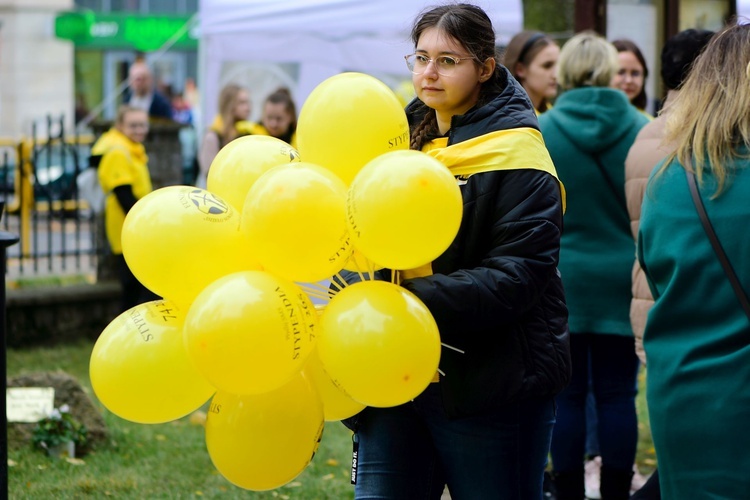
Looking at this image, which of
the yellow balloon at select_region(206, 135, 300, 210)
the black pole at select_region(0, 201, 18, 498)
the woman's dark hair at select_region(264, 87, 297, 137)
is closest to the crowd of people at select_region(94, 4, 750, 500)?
the yellow balloon at select_region(206, 135, 300, 210)

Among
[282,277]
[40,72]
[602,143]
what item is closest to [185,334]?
[282,277]

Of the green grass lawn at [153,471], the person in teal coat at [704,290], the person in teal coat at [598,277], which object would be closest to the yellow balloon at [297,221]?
the person in teal coat at [704,290]

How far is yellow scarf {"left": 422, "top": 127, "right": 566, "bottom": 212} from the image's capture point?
9.44 ft

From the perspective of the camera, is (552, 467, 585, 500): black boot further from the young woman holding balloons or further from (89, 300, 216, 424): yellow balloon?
(89, 300, 216, 424): yellow balloon

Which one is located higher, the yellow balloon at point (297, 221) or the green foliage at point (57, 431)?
the yellow balloon at point (297, 221)

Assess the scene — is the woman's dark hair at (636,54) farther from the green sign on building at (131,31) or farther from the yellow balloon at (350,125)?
the green sign on building at (131,31)

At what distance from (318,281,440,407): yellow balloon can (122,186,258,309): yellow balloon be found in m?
0.31

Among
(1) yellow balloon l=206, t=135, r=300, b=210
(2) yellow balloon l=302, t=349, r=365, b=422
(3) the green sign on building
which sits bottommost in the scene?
(2) yellow balloon l=302, t=349, r=365, b=422

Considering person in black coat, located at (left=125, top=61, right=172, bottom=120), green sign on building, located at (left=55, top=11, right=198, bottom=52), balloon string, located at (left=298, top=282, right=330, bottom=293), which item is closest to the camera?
balloon string, located at (left=298, top=282, right=330, bottom=293)

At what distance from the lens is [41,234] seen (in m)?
13.2

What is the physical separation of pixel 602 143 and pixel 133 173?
439 cm

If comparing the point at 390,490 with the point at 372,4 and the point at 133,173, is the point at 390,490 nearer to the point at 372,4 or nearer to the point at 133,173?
the point at 133,173

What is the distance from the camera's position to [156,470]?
5371 millimetres

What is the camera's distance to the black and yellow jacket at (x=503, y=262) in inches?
111
